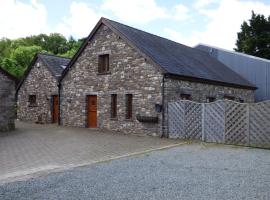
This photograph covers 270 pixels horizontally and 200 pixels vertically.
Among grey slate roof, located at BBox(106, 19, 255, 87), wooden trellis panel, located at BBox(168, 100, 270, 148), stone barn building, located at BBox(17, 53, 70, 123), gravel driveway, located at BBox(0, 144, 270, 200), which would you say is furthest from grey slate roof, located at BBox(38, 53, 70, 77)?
gravel driveway, located at BBox(0, 144, 270, 200)

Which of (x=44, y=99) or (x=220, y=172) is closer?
Result: (x=220, y=172)

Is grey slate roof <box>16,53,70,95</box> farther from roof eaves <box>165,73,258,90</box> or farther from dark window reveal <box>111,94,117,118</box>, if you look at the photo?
roof eaves <box>165,73,258,90</box>

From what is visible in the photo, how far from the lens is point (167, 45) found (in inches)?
984

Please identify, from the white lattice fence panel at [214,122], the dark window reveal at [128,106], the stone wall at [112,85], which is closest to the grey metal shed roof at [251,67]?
the stone wall at [112,85]

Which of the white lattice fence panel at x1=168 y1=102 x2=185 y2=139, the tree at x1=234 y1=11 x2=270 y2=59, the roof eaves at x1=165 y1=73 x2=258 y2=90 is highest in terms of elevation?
the tree at x1=234 y1=11 x2=270 y2=59

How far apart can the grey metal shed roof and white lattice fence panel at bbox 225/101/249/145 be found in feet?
46.5

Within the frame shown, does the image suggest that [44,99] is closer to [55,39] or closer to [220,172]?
[220,172]

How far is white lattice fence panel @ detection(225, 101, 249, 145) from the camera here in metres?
15.3

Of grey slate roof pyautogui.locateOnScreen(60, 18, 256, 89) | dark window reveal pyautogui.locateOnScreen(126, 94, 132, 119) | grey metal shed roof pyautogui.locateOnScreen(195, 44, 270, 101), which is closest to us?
grey slate roof pyautogui.locateOnScreen(60, 18, 256, 89)

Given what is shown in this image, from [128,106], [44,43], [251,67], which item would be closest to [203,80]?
[128,106]

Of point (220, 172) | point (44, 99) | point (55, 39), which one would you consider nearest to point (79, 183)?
point (220, 172)

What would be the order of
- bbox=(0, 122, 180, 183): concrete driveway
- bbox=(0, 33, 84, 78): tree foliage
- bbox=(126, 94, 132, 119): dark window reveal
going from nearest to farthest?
1. bbox=(0, 122, 180, 183): concrete driveway
2. bbox=(126, 94, 132, 119): dark window reveal
3. bbox=(0, 33, 84, 78): tree foliage

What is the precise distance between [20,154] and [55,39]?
54.4 metres

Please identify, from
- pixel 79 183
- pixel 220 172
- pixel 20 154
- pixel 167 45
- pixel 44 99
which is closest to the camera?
pixel 79 183
